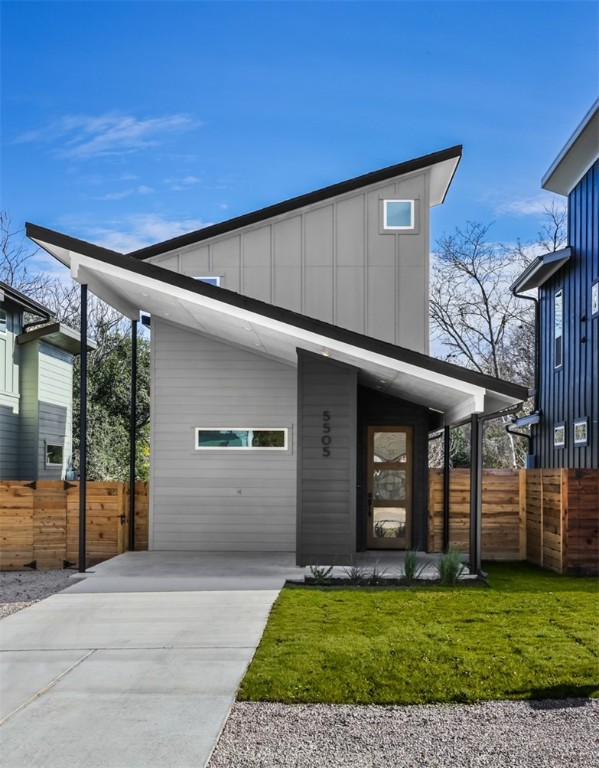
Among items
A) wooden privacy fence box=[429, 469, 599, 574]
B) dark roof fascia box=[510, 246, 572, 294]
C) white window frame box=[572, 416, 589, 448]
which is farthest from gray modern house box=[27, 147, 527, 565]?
dark roof fascia box=[510, 246, 572, 294]

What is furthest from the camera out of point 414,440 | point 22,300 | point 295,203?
point 22,300

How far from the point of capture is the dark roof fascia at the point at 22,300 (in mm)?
16561

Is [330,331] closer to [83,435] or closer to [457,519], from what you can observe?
[83,435]

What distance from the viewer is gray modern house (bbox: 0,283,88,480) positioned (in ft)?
57.1

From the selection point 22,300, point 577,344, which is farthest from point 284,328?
point 22,300

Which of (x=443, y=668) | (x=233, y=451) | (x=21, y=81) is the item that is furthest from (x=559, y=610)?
(x=21, y=81)

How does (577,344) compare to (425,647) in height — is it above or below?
above

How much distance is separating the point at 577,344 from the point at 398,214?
4455 mm

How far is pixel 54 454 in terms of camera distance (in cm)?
1983

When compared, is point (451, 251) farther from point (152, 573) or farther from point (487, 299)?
point (152, 573)

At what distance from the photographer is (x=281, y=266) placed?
43.7ft

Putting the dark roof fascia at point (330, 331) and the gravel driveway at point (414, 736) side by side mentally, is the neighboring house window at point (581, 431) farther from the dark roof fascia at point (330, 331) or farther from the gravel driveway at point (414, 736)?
the gravel driveway at point (414, 736)

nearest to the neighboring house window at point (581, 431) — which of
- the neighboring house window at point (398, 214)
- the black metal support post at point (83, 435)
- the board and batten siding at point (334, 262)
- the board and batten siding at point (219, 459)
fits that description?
the board and batten siding at point (334, 262)

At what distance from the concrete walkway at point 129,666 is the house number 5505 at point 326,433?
161 cm
